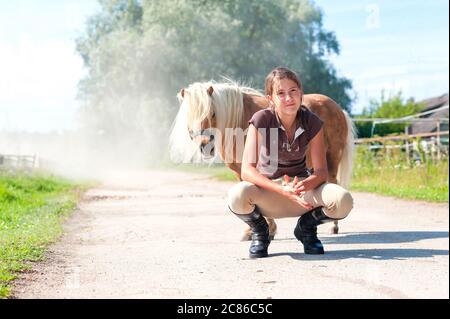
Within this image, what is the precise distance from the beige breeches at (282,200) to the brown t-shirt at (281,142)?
0.64 ft

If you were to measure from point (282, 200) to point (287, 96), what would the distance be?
2.56 feet

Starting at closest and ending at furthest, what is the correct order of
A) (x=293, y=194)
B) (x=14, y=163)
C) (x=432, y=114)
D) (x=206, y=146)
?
1. (x=293, y=194)
2. (x=206, y=146)
3. (x=14, y=163)
4. (x=432, y=114)

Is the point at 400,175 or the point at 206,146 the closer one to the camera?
the point at 206,146

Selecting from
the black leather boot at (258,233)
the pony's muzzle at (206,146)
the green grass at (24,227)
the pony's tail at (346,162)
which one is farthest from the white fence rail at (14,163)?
the black leather boot at (258,233)

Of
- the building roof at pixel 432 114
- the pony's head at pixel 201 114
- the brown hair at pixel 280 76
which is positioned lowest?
the pony's head at pixel 201 114

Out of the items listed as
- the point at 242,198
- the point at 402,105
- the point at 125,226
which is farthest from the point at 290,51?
the point at 242,198

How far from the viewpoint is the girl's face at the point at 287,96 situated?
15.8 feet

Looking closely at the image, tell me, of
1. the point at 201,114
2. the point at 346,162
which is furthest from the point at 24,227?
the point at 346,162

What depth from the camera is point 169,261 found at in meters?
5.02

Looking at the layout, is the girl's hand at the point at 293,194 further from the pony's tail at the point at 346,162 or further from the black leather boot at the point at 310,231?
the pony's tail at the point at 346,162

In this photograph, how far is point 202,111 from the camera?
612 cm

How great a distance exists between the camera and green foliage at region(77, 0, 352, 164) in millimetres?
26547

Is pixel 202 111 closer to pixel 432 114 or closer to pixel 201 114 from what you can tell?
pixel 201 114

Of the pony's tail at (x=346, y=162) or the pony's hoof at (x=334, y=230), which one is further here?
the pony's tail at (x=346, y=162)
